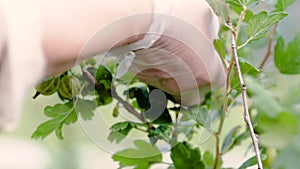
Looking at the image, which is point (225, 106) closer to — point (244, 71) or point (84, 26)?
point (244, 71)

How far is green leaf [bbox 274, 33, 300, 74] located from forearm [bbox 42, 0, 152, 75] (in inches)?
9.1

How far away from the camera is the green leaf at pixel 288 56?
60cm

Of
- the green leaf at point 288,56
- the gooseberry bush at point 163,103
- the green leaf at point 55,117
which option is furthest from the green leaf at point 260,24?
the green leaf at point 55,117

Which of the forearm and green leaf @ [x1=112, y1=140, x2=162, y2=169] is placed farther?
green leaf @ [x1=112, y1=140, x2=162, y2=169]

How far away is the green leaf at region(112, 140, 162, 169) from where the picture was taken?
569 mm

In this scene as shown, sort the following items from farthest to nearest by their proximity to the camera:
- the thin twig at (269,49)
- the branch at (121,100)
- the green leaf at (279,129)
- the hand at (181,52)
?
the thin twig at (269,49), the branch at (121,100), the hand at (181,52), the green leaf at (279,129)

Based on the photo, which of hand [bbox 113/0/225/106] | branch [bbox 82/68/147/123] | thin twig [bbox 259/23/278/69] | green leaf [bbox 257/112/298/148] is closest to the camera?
green leaf [bbox 257/112/298/148]

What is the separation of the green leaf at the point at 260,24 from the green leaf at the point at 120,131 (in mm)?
162

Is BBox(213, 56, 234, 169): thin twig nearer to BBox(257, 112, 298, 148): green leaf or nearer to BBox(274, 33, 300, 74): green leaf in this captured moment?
BBox(274, 33, 300, 74): green leaf

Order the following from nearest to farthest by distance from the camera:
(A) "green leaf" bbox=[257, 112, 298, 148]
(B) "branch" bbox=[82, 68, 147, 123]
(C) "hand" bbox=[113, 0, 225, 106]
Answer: (A) "green leaf" bbox=[257, 112, 298, 148], (C) "hand" bbox=[113, 0, 225, 106], (B) "branch" bbox=[82, 68, 147, 123]

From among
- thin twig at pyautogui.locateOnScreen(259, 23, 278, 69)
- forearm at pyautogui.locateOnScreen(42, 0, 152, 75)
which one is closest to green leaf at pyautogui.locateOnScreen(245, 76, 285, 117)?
forearm at pyautogui.locateOnScreen(42, 0, 152, 75)

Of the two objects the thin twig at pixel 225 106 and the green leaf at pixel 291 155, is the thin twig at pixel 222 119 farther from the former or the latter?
the green leaf at pixel 291 155

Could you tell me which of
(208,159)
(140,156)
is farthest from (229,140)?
(140,156)

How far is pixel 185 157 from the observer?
58 centimetres
